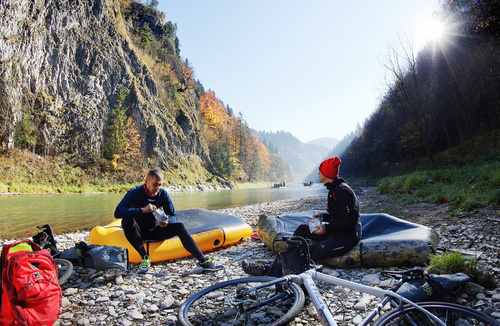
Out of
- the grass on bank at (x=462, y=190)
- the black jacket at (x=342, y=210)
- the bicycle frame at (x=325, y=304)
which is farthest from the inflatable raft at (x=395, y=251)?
the grass on bank at (x=462, y=190)

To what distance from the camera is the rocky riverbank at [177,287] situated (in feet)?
9.10

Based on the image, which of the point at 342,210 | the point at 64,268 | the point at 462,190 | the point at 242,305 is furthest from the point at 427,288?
the point at 462,190

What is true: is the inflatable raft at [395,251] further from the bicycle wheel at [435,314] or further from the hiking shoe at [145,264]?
the hiking shoe at [145,264]

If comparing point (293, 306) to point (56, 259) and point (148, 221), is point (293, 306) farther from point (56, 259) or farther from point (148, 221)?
point (56, 259)

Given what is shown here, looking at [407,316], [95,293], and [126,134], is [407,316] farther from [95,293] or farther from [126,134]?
[126,134]

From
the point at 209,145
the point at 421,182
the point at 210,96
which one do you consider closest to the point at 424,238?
the point at 421,182

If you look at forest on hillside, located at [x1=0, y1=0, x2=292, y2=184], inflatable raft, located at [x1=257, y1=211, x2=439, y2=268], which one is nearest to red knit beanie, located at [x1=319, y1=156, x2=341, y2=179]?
inflatable raft, located at [x1=257, y1=211, x2=439, y2=268]

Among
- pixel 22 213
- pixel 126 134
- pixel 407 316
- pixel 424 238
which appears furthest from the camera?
pixel 126 134

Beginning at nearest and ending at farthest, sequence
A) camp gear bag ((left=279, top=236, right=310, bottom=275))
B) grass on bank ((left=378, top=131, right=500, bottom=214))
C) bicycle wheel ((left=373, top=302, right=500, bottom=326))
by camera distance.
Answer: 1. bicycle wheel ((left=373, top=302, right=500, bottom=326))
2. camp gear bag ((left=279, top=236, right=310, bottom=275))
3. grass on bank ((left=378, top=131, right=500, bottom=214))

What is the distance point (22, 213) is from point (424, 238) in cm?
1589

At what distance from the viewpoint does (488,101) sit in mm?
20281

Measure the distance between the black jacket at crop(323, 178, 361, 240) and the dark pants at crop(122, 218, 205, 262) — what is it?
2399 mm

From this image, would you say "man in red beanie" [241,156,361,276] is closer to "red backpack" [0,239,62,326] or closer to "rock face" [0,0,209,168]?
"red backpack" [0,239,62,326]

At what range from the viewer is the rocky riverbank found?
277 cm
